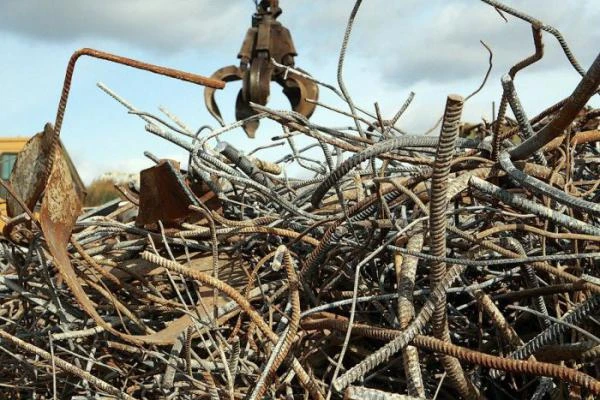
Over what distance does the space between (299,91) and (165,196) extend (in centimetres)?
439

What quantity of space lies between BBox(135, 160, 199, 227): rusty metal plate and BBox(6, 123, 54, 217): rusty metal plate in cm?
→ 26

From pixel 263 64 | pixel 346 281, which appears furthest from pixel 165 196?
pixel 263 64

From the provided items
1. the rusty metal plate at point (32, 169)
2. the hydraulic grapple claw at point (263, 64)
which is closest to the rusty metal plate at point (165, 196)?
the rusty metal plate at point (32, 169)

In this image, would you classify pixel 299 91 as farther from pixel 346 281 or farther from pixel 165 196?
pixel 346 281

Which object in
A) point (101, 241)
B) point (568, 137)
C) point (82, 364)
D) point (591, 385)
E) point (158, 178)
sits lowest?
point (82, 364)

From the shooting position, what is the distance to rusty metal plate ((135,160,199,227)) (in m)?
1.68

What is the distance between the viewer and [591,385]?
962mm

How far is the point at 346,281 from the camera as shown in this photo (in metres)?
1.45

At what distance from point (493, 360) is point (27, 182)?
33.6 inches

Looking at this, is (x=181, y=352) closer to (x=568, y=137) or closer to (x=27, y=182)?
(x=27, y=182)

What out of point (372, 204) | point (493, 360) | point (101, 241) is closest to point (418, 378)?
point (493, 360)

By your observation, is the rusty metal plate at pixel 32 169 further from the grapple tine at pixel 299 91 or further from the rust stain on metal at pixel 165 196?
the grapple tine at pixel 299 91

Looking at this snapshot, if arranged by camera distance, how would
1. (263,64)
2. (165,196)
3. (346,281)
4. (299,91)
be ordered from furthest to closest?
(263,64) < (299,91) < (165,196) < (346,281)

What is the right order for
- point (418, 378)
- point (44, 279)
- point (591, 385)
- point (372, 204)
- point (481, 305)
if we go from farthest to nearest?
point (44, 279)
point (372, 204)
point (481, 305)
point (418, 378)
point (591, 385)
